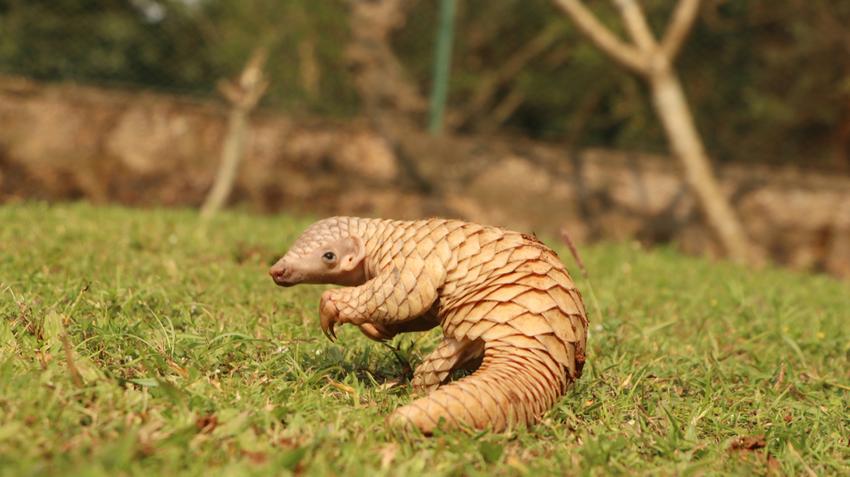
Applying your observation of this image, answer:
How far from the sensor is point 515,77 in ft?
37.5

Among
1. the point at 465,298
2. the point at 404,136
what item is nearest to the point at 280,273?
the point at 465,298

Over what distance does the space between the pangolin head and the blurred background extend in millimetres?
3982

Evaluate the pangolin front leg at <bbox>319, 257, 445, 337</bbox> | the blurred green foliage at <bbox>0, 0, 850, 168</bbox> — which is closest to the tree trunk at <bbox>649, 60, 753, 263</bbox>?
the blurred green foliage at <bbox>0, 0, 850, 168</bbox>

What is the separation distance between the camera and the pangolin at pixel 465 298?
2361 mm

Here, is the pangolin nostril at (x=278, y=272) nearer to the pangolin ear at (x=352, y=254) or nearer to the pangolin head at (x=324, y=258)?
the pangolin head at (x=324, y=258)

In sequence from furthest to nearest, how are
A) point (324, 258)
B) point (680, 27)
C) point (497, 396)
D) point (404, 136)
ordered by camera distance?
point (404, 136) < point (680, 27) < point (324, 258) < point (497, 396)

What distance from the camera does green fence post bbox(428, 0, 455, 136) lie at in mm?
7582

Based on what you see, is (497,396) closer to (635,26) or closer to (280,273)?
(280,273)

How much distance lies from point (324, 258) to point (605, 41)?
4.96m

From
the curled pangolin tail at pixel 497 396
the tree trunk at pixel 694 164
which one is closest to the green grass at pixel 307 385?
the curled pangolin tail at pixel 497 396

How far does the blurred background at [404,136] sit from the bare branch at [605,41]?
0.07 metres

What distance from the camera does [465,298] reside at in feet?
7.88

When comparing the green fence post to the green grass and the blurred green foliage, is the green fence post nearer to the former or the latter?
the blurred green foliage

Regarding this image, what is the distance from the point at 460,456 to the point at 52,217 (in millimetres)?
3864
